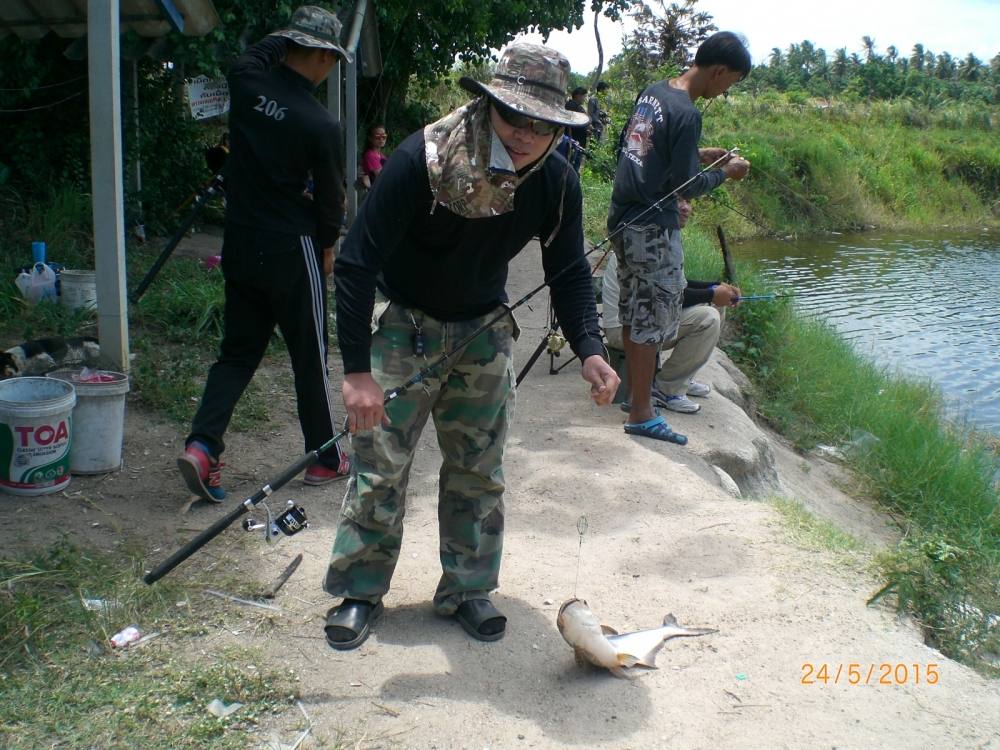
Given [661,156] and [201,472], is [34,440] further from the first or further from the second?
[661,156]

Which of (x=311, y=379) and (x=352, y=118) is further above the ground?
(x=352, y=118)

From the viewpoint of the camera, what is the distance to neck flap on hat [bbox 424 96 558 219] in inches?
107

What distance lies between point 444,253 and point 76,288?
4.28 metres

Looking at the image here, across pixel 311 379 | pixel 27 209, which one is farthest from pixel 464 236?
pixel 27 209

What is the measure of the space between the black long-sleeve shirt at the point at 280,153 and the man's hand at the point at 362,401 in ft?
5.39

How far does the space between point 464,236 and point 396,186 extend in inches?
10.3

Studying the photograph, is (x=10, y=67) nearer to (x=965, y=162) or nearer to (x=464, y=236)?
(x=464, y=236)

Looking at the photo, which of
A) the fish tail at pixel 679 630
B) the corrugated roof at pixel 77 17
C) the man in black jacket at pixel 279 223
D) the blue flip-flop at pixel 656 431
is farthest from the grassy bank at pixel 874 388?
the corrugated roof at pixel 77 17

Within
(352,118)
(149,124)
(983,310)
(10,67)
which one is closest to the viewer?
(10,67)

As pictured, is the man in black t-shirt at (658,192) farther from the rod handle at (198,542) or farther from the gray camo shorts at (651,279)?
the rod handle at (198,542)

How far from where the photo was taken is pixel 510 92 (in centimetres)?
269

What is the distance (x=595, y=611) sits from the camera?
357cm

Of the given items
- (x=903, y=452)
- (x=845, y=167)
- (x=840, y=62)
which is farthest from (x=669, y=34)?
(x=840, y=62)

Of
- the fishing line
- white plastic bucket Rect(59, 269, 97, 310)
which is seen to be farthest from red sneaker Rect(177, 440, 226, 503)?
white plastic bucket Rect(59, 269, 97, 310)
